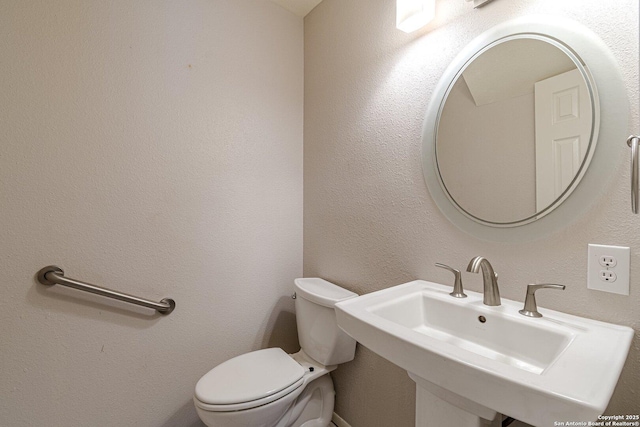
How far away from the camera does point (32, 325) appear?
1.00 meters

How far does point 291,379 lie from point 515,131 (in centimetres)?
123

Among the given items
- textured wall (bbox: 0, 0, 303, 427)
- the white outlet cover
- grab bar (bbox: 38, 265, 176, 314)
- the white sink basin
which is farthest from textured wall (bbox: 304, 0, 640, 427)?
grab bar (bbox: 38, 265, 176, 314)

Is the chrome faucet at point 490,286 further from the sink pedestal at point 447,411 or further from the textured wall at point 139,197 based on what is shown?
the textured wall at point 139,197

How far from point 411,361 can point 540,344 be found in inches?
14.3

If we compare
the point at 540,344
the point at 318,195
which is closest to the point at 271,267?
the point at 318,195

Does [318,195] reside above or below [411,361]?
above

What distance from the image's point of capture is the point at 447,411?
26.7 inches

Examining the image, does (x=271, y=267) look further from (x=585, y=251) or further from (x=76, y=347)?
(x=585, y=251)

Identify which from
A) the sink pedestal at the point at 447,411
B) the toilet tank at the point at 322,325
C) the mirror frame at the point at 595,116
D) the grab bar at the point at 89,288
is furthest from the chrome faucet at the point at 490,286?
the grab bar at the point at 89,288

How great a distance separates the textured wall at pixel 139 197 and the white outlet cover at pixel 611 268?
132cm

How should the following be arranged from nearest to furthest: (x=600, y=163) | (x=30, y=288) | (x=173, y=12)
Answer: (x=600, y=163), (x=30, y=288), (x=173, y=12)

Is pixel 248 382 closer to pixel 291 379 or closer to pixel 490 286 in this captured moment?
pixel 291 379

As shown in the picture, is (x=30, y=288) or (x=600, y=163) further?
(x=30, y=288)

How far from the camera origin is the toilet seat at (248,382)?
3.23ft
